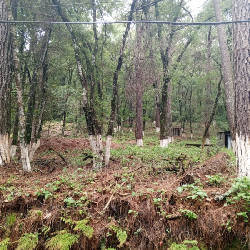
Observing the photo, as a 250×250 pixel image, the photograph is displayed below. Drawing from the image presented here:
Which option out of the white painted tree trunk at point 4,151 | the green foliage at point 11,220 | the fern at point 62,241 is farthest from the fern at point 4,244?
the white painted tree trunk at point 4,151

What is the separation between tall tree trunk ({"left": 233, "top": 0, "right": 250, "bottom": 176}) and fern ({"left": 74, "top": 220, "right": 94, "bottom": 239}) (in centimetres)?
313

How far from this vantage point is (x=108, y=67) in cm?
1067

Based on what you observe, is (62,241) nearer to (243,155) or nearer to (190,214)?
(190,214)

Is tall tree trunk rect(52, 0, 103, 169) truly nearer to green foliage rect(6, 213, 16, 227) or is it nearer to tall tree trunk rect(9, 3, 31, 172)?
tall tree trunk rect(9, 3, 31, 172)

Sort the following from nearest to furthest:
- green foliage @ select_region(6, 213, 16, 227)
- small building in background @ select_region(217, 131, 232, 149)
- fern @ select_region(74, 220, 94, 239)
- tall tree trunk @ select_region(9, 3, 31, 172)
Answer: fern @ select_region(74, 220, 94, 239) < green foliage @ select_region(6, 213, 16, 227) < tall tree trunk @ select_region(9, 3, 31, 172) < small building in background @ select_region(217, 131, 232, 149)

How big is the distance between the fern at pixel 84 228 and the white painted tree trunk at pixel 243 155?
313cm

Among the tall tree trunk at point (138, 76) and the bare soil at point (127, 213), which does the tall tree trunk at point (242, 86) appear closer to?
the bare soil at point (127, 213)

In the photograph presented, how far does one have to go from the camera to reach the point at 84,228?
3113mm

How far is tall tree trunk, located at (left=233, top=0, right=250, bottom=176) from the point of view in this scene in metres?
3.83

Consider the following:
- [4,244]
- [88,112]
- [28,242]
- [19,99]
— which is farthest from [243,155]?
[19,99]

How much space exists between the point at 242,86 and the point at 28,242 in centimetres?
493

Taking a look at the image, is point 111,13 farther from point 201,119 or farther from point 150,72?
point 201,119

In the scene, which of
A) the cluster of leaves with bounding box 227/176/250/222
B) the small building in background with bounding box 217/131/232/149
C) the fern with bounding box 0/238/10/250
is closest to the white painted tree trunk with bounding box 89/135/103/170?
the fern with bounding box 0/238/10/250

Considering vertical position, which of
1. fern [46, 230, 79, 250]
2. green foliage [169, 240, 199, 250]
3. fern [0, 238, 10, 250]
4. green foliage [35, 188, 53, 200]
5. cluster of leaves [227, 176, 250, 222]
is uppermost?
cluster of leaves [227, 176, 250, 222]
